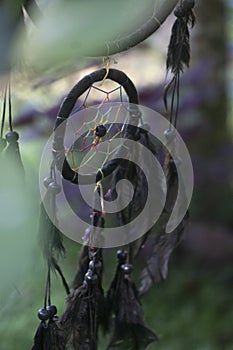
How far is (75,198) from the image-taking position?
1.82m

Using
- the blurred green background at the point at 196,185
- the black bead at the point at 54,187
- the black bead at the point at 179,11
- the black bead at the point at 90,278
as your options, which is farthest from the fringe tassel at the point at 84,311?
the blurred green background at the point at 196,185

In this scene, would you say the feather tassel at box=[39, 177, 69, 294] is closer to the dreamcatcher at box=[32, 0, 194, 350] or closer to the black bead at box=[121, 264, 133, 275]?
the dreamcatcher at box=[32, 0, 194, 350]

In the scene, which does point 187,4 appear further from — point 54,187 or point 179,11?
point 54,187

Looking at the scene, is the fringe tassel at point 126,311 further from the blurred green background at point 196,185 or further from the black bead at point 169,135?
the blurred green background at point 196,185

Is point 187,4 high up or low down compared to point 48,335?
up

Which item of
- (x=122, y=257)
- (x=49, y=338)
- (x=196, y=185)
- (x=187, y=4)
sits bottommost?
(x=49, y=338)

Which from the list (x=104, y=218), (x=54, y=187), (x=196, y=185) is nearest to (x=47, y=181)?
(x=54, y=187)

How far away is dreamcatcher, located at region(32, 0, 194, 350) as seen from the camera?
577mm

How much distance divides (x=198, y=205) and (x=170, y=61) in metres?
1.62

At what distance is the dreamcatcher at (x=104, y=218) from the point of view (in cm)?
58

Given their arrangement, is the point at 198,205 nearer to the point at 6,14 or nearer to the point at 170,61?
the point at 170,61

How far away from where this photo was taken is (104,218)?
66 centimetres

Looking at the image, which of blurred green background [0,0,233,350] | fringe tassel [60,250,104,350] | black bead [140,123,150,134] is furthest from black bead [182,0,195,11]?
blurred green background [0,0,233,350]

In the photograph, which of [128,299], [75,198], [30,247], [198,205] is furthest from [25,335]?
[30,247]
